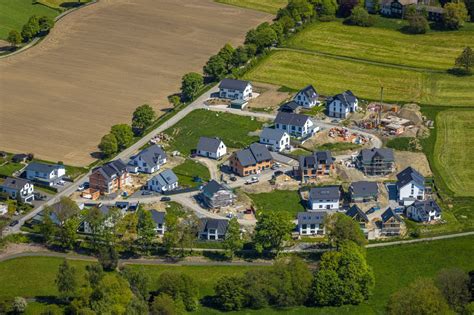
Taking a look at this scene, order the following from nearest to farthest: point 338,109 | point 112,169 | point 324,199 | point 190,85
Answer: point 324,199
point 112,169
point 338,109
point 190,85

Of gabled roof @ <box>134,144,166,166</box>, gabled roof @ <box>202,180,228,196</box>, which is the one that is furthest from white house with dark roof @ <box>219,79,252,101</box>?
gabled roof @ <box>202,180,228,196</box>

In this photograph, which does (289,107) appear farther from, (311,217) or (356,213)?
(311,217)

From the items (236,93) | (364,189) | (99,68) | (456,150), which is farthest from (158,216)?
(99,68)

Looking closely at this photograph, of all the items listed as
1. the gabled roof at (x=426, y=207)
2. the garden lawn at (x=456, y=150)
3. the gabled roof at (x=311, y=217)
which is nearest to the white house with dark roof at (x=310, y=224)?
the gabled roof at (x=311, y=217)

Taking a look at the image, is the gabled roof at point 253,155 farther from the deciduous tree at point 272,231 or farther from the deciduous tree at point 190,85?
the deciduous tree at point 190,85

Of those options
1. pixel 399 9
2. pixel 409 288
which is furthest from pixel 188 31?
pixel 409 288

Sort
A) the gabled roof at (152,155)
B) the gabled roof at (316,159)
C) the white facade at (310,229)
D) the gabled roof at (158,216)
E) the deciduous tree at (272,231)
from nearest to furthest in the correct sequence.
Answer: the deciduous tree at (272,231) → the gabled roof at (158,216) → the white facade at (310,229) → the gabled roof at (316,159) → the gabled roof at (152,155)
